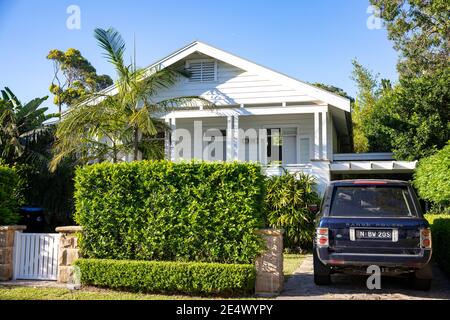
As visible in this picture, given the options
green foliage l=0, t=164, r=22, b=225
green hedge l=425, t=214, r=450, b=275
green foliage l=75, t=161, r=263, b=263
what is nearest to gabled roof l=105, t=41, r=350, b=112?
green hedge l=425, t=214, r=450, b=275

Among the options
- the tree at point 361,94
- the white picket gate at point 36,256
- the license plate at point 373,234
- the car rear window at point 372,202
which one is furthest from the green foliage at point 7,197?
the tree at point 361,94

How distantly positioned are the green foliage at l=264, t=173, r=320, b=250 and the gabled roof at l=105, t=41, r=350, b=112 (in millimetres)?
3380

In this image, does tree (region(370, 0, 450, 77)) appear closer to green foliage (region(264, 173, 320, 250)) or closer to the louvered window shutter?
the louvered window shutter

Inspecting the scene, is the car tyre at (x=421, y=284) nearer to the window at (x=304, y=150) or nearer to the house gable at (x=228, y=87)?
the house gable at (x=228, y=87)

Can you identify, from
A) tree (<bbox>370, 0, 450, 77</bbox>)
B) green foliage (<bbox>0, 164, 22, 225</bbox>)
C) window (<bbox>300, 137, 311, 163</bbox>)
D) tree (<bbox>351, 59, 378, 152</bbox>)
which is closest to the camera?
green foliage (<bbox>0, 164, 22, 225</bbox>)

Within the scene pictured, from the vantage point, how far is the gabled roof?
14875 millimetres

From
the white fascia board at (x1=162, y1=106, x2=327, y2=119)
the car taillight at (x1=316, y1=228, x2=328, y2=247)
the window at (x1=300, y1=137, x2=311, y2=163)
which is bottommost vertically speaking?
the car taillight at (x1=316, y1=228, x2=328, y2=247)

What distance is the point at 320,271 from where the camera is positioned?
7.18 meters

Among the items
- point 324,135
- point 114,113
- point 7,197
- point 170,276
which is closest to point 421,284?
point 170,276

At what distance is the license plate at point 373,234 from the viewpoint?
636 centimetres

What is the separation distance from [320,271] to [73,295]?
4.21 meters

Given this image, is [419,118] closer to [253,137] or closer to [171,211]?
[253,137]

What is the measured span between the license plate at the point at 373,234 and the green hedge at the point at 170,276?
1.78 m
